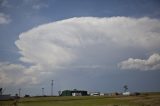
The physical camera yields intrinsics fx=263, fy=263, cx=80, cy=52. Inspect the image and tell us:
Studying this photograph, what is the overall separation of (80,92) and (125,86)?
3406 cm

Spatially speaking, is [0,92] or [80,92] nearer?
[0,92]

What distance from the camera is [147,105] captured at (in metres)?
54.5

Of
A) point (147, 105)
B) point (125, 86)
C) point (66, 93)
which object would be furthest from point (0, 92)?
point (147, 105)

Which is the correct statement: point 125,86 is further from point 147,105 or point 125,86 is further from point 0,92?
point 147,105

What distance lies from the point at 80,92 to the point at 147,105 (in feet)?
478

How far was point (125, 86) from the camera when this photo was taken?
623 feet

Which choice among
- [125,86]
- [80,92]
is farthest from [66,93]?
[125,86]

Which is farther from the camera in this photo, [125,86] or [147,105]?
[125,86]

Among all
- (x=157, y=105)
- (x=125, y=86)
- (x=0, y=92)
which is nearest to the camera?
(x=157, y=105)

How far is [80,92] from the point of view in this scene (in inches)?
7810

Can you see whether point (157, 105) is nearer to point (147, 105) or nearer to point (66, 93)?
point (147, 105)

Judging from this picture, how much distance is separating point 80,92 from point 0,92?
191 feet

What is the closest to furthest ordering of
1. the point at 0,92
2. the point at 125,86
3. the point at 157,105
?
the point at 157,105
the point at 0,92
the point at 125,86

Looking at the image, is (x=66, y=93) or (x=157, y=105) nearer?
(x=157, y=105)
